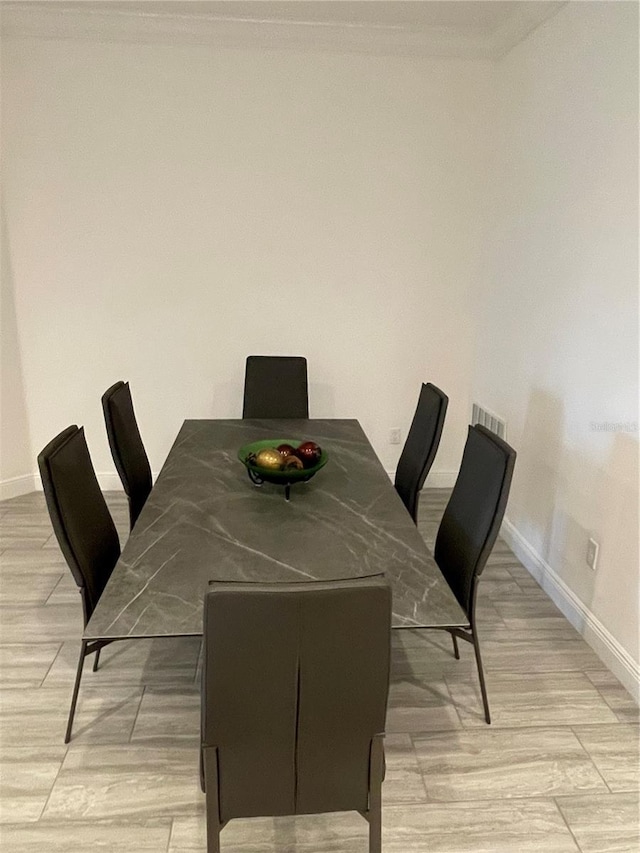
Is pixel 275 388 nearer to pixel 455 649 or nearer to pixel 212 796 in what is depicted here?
pixel 455 649

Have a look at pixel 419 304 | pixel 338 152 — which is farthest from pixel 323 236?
pixel 419 304

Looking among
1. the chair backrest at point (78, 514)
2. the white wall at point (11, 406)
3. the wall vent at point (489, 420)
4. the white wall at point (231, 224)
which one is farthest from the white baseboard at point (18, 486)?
the wall vent at point (489, 420)

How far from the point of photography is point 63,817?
1793 millimetres

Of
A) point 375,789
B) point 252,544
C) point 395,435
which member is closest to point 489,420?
point 395,435

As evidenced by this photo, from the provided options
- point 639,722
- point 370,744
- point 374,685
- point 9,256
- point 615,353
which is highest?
point 9,256

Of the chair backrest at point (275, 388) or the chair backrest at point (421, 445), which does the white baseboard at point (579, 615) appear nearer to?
the chair backrest at point (421, 445)

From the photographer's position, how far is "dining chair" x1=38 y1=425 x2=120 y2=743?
181cm

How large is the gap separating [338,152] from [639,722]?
3.01 metres

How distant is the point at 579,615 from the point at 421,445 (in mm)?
936

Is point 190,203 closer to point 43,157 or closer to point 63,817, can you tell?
point 43,157

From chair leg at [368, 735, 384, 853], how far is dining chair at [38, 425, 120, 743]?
768 millimetres

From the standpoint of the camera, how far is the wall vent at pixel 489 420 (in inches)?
139

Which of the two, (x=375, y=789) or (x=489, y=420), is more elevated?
(x=489, y=420)

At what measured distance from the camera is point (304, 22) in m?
3.29
